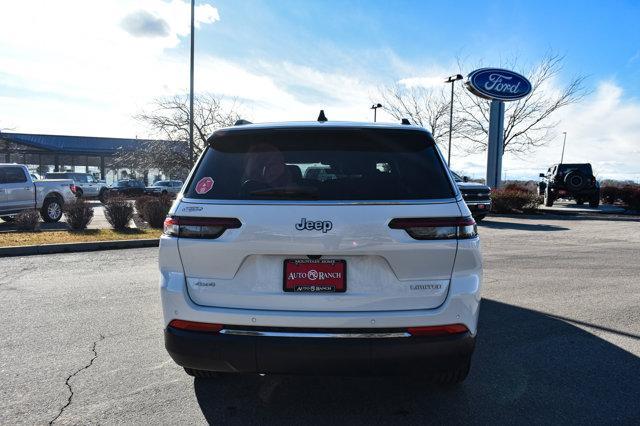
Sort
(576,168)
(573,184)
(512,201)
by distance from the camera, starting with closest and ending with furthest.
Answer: (512,201) < (573,184) < (576,168)

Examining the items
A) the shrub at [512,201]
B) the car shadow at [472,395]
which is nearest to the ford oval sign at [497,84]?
the shrub at [512,201]

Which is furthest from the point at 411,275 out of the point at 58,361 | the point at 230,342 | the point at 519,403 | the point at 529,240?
the point at 529,240

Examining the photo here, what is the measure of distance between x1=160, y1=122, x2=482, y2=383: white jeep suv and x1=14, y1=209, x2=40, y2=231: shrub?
1096 centimetres

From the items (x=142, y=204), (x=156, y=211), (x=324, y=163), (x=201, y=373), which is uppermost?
(x=324, y=163)

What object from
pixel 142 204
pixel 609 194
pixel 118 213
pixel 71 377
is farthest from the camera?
pixel 609 194

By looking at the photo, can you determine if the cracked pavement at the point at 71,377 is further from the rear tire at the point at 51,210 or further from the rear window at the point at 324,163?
the rear tire at the point at 51,210

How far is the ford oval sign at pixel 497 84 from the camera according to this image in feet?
82.0

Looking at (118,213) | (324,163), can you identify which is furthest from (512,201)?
(324,163)

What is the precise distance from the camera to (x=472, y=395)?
11.1 feet

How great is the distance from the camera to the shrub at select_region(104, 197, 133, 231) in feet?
41.0

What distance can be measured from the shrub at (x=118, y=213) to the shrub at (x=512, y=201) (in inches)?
594

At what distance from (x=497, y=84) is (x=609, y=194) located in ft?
33.9

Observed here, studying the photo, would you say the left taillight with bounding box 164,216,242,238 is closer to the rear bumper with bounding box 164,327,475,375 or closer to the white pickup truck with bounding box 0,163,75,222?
the rear bumper with bounding box 164,327,475,375

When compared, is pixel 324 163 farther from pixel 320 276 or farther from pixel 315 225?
pixel 320 276
